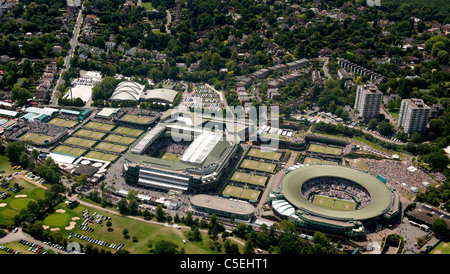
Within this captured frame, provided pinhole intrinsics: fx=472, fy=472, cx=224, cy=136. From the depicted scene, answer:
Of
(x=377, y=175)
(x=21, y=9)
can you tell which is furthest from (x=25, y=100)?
(x=377, y=175)

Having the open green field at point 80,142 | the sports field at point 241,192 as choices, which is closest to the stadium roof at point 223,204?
the sports field at point 241,192

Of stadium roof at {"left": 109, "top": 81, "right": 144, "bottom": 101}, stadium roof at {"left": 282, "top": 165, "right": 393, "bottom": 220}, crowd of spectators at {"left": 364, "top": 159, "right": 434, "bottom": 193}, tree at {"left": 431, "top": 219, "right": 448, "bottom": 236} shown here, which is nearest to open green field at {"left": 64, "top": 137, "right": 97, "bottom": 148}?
stadium roof at {"left": 109, "top": 81, "right": 144, "bottom": 101}

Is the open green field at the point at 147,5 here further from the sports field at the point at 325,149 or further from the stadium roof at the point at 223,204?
the stadium roof at the point at 223,204

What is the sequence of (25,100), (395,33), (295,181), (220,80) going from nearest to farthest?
(295,181), (25,100), (220,80), (395,33)

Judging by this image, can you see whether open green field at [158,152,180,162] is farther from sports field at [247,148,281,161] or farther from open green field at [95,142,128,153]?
Result: sports field at [247,148,281,161]
